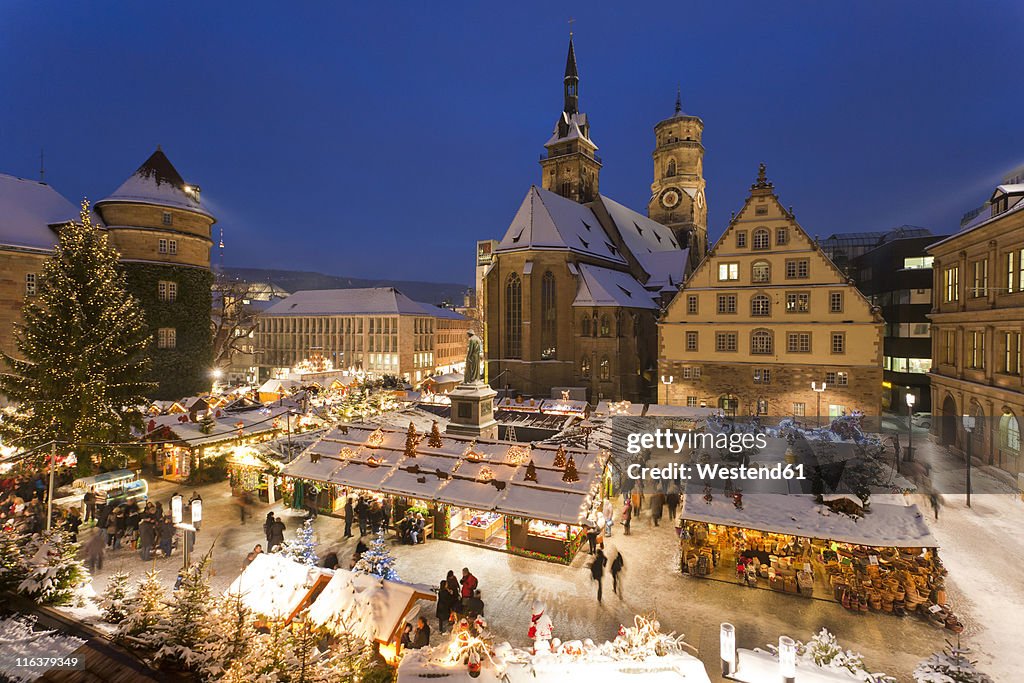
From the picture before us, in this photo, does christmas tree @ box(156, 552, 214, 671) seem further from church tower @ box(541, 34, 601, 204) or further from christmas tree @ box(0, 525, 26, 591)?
church tower @ box(541, 34, 601, 204)

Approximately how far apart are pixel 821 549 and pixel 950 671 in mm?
7165

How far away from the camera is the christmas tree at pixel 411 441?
16.2 m

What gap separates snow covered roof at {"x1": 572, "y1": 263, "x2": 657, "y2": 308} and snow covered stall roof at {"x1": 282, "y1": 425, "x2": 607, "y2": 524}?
2543 centimetres

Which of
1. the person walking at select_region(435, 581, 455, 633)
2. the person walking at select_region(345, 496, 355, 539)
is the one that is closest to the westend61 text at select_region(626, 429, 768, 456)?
the person walking at select_region(435, 581, 455, 633)

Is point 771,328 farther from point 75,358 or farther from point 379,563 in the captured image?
point 75,358

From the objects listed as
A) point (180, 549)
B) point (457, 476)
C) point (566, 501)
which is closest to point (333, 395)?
point (180, 549)

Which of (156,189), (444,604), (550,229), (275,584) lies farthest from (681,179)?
(275,584)

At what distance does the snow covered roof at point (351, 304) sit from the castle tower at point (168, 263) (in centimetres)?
2851

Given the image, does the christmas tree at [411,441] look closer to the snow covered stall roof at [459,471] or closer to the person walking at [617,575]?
the snow covered stall roof at [459,471]

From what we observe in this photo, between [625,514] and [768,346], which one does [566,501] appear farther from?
[768,346]

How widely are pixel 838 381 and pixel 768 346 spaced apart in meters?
4.41

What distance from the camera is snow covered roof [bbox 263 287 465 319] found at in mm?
65312

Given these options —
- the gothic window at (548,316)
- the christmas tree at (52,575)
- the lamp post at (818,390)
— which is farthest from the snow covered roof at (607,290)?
the christmas tree at (52,575)

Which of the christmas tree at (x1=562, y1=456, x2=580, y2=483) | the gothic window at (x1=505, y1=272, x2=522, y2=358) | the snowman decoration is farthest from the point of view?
the gothic window at (x1=505, y1=272, x2=522, y2=358)
